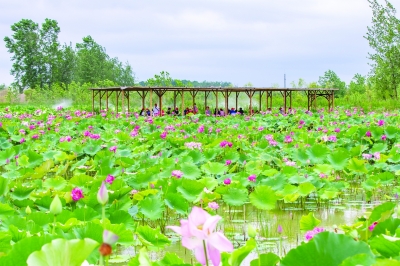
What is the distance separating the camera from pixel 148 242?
8.38ft

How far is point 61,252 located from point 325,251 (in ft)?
1.68

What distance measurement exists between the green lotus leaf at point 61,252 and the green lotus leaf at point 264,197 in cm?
262

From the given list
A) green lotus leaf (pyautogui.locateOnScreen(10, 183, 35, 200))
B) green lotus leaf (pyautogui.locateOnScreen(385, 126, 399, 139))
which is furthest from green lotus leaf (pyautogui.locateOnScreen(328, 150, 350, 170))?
green lotus leaf (pyautogui.locateOnScreen(10, 183, 35, 200))

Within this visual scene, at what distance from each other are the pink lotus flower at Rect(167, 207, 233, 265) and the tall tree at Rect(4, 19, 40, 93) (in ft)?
157

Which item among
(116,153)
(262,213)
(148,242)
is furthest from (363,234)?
(116,153)

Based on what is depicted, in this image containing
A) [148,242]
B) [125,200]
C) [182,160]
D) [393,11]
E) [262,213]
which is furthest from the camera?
[393,11]

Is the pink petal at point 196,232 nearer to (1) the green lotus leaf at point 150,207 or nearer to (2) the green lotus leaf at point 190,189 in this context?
(1) the green lotus leaf at point 150,207

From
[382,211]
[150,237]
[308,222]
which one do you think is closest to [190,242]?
[382,211]

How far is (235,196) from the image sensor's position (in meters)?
3.68

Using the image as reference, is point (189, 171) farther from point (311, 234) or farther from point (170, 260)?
point (170, 260)

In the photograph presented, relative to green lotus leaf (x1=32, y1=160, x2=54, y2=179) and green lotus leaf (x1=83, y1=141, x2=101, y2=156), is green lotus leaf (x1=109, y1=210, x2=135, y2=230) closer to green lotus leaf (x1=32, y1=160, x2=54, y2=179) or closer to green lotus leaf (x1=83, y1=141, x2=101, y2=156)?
green lotus leaf (x1=32, y1=160, x2=54, y2=179)

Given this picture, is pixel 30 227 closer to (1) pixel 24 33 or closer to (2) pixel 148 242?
(2) pixel 148 242

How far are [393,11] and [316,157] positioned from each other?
25.2 metres

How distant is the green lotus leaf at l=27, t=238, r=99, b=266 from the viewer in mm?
991
